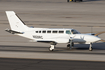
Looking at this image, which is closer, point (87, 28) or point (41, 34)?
point (41, 34)

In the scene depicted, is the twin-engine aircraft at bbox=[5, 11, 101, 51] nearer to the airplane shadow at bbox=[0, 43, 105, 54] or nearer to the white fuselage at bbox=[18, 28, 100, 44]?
the white fuselage at bbox=[18, 28, 100, 44]

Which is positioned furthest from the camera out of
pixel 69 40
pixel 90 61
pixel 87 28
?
pixel 87 28

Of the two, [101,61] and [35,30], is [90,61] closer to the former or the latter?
[101,61]

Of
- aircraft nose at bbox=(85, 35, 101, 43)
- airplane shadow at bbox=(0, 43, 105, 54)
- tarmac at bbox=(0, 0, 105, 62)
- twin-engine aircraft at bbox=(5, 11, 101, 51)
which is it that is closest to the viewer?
tarmac at bbox=(0, 0, 105, 62)

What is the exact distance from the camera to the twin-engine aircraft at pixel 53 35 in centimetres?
3077

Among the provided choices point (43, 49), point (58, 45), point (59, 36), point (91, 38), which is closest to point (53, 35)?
point (59, 36)

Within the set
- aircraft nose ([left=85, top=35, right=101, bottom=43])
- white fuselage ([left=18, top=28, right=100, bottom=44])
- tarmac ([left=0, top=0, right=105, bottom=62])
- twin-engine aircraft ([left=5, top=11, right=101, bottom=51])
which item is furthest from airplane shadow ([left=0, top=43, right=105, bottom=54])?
aircraft nose ([left=85, top=35, right=101, bottom=43])

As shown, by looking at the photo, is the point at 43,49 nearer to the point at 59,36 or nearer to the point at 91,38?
the point at 59,36

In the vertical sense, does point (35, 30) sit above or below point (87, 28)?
above

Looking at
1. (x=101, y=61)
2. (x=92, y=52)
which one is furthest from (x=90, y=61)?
(x=92, y=52)

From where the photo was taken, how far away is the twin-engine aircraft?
3077 centimetres

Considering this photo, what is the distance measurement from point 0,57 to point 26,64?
187 inches

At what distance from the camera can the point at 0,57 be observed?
27438 mm

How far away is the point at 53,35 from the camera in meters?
32.2
